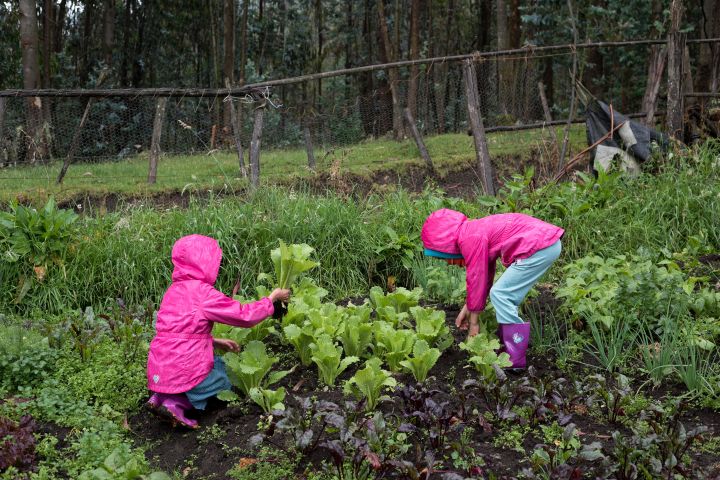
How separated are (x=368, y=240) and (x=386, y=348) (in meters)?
2.43

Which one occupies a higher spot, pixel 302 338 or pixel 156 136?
pixel 156 136

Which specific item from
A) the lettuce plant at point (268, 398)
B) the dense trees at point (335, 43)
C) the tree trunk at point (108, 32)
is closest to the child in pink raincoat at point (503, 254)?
the lettuce plant at point (268, 398)

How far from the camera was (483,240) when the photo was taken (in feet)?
15.8

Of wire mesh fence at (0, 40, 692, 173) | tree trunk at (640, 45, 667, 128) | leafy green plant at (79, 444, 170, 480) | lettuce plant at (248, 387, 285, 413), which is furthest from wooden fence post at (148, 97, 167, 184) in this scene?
leafy green plant at (79, 444, 170, 480)

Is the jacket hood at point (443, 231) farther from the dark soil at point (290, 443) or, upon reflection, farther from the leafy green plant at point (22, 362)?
the leafy green plant at point (22, 362)

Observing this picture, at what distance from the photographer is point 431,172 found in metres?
13.5

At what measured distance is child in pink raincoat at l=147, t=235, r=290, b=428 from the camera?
4.27m

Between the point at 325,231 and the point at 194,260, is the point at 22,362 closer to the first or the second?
the point at 194,260

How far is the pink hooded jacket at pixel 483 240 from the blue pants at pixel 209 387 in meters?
1.60

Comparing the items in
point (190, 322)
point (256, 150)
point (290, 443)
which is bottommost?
point (290, 443)

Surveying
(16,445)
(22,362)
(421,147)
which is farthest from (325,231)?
(421,147)

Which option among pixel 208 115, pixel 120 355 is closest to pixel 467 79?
pixel 120 355

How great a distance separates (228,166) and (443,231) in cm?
908

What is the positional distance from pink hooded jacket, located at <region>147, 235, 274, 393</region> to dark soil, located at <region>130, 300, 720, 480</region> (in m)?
0.28
